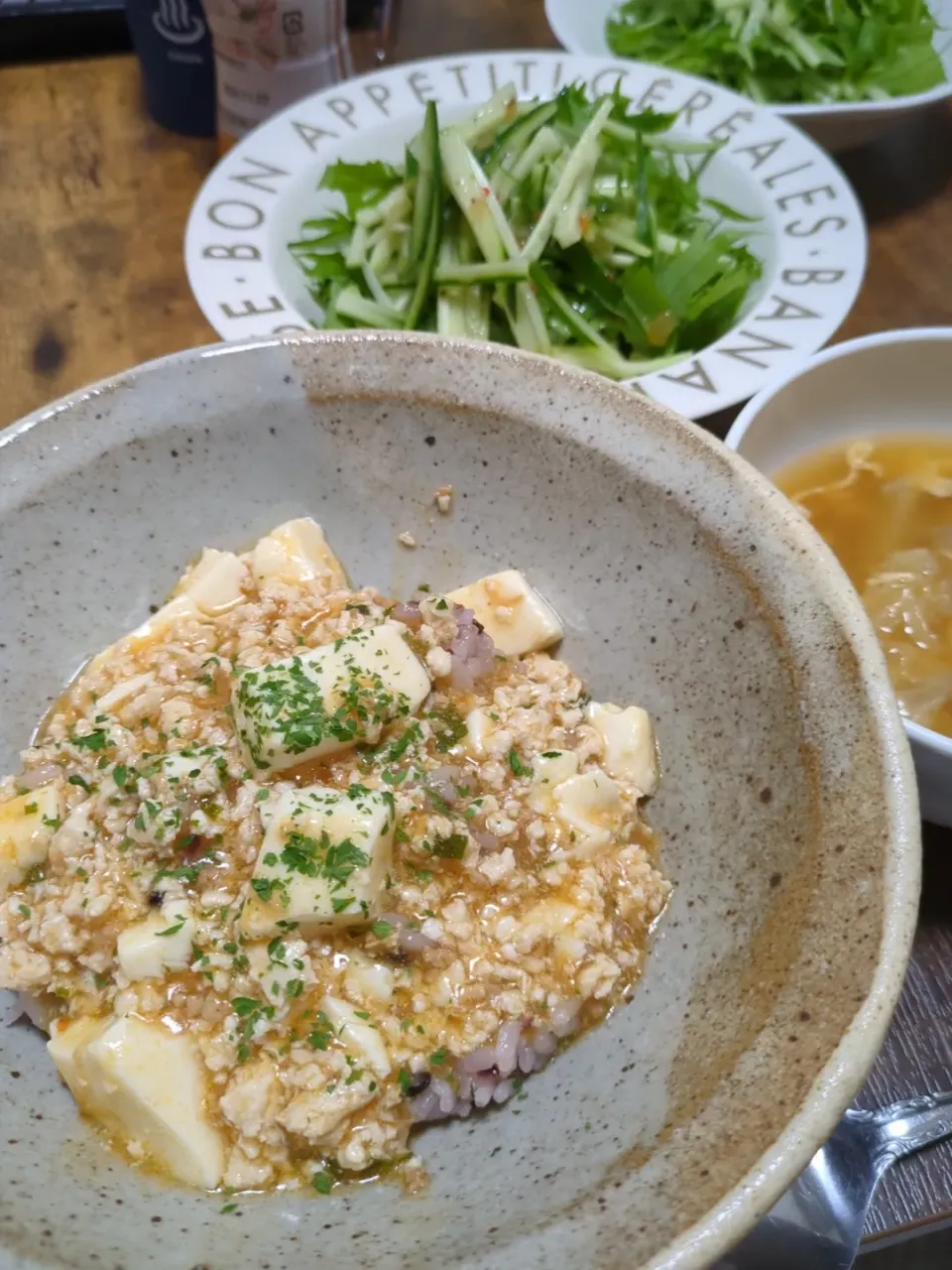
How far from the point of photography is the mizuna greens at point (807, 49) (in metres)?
3.37

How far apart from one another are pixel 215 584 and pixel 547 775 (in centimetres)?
71

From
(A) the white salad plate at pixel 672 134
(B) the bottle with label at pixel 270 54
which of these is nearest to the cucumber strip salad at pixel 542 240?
(A) the white salad plate at pixel 672 134

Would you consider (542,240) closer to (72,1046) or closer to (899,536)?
(899,536)

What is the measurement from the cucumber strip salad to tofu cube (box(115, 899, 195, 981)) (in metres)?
1.72

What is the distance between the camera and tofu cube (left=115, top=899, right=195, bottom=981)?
1.38 meters

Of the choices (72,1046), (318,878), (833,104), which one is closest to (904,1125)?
(318,878)

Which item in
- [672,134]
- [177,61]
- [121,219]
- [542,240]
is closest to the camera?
[542,240]

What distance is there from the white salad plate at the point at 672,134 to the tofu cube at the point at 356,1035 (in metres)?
1.40

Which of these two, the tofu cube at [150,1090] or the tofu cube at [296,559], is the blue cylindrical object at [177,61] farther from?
the tofu cube at [150,1090]

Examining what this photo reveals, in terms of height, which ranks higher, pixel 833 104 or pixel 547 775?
pixel 833 104

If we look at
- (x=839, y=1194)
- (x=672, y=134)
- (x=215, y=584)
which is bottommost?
(x=839, y=1194)

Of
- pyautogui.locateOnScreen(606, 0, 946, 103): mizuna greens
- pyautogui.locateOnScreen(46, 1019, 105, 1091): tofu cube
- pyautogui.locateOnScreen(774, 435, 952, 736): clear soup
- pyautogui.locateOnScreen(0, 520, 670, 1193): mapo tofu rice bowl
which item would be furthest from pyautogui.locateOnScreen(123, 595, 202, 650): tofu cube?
pyautogui.locateOnScreen(606, 0, 946, 103): mizuna greens

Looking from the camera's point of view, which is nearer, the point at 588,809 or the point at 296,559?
the point at 588,809

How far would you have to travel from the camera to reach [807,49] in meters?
3.35
